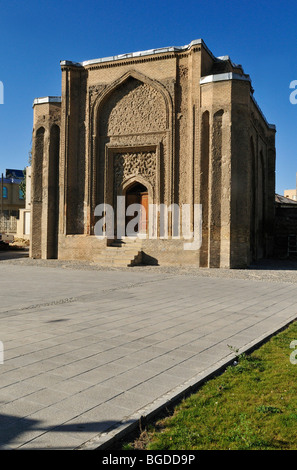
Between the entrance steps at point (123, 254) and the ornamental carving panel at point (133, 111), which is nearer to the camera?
the entrance steps at point (123, 254)

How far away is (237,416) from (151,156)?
618 inches

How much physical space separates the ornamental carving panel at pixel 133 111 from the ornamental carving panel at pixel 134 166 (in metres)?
0.98

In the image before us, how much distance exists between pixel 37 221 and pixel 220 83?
32.8 ft

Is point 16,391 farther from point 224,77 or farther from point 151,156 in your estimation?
point 151,156

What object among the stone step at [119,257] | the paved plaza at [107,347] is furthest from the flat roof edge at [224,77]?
the paved plaza at [107,347]

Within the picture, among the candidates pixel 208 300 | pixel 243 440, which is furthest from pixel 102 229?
pixel 243 440

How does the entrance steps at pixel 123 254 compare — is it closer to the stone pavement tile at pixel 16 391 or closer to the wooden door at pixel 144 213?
the wooden door at pixel 144 213

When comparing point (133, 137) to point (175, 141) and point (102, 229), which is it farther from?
point (102, 229)

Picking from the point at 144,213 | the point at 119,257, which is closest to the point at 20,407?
the point at 119,257

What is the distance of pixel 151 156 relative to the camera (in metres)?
17.8

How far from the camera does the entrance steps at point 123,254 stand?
52.5 feet

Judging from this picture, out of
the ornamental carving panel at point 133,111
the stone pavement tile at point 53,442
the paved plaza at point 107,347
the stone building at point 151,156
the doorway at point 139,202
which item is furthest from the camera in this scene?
the doorway at point 139,202

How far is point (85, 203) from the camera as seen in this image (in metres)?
18.3

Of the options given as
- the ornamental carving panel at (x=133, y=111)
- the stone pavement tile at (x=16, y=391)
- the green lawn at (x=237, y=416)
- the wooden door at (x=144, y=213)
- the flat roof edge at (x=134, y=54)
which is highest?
the flat roof edge at (x=134, y=54)
